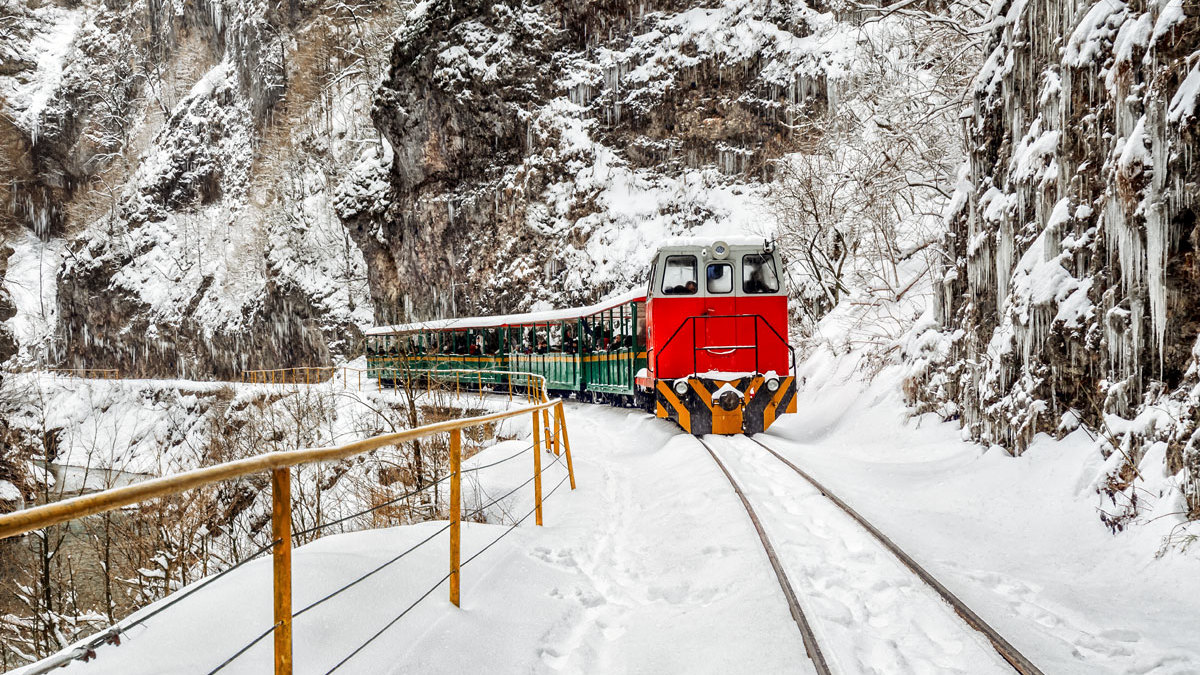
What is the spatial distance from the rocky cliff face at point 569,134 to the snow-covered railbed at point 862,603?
92.0 feet

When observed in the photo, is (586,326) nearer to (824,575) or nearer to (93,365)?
(824,575)

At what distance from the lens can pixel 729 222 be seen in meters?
35.2

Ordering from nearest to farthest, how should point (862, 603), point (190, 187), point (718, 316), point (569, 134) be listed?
point (862, 603) → point (718, 316) → point (569, 134) → point (190, 187)

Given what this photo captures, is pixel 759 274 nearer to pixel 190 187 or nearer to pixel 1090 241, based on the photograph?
pixel 1090 241

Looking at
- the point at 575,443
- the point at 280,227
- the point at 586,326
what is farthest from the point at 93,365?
the point at 575,443

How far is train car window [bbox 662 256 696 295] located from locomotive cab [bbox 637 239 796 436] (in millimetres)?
18

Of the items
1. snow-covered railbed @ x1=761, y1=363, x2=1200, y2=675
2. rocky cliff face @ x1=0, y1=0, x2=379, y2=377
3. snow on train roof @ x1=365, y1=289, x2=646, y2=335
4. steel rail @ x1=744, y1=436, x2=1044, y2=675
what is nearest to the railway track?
steel rail @ x1=744, y1=436, x2=1044, y2=675

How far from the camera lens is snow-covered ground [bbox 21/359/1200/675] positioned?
10.5 ft

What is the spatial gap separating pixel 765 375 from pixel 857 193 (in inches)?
364

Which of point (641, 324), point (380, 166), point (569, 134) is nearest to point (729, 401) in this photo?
point (641, 324)

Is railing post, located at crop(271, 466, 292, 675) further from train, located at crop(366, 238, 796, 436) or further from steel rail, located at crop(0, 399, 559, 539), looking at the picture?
train, located at crop(366, 238, 796, 436)

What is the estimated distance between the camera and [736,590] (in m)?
4.48

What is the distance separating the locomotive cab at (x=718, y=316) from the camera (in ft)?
41.2

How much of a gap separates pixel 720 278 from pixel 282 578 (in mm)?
11213
